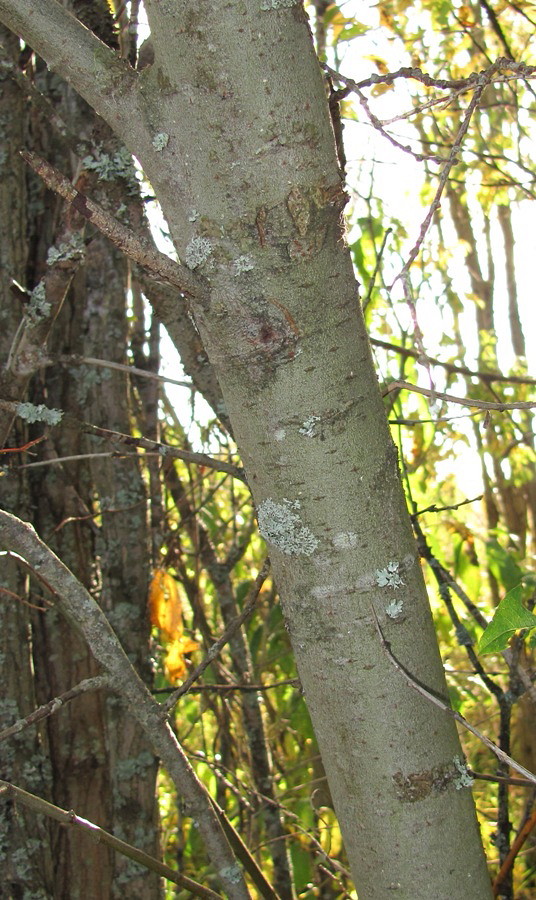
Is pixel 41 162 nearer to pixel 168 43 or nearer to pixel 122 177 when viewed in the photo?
pixel 168 43

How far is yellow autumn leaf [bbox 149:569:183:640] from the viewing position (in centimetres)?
149

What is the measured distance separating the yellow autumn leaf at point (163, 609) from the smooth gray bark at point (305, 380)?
2.59 feet

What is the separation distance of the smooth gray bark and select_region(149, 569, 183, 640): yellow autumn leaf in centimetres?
79

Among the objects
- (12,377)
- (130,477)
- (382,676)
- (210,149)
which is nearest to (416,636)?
(382,676)

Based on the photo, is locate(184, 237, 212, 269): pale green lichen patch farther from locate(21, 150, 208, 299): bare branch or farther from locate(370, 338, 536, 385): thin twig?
locate(370, 338, 536, 385): thin twig

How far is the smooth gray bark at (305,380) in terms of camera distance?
0.66 metres

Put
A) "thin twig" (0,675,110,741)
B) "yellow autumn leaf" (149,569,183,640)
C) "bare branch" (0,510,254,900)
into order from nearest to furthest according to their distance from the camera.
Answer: "thin twig" (0,675,110,741)
"bare branch" (0,510,254,900)
"yellow autumn leaf" (149,569,183,640)

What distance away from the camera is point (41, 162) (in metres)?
0.66

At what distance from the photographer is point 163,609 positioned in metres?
1.50

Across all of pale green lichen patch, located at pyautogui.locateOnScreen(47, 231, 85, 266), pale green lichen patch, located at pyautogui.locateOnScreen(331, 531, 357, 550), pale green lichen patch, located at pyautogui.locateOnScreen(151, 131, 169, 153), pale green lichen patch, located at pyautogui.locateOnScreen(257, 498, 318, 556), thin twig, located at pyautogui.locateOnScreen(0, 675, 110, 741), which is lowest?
thin twig, located at pyautogui.locateOnScreen(0, 675, 110, 741)

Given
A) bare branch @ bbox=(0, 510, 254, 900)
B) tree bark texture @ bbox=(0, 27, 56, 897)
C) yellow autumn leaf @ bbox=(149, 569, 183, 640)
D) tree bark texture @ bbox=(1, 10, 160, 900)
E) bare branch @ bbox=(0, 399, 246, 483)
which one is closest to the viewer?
bare branch @ bbox=(0, 510, 254, 900)

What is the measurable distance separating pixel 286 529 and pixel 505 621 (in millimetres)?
219

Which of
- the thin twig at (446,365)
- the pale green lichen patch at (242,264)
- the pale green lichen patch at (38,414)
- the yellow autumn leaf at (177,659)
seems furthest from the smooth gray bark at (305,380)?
the yellow autumn leaf at (177,659)

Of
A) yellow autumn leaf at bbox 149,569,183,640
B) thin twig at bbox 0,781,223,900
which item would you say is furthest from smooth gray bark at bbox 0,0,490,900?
yellow autumn leaf at bbox 149,569,183,640
